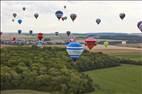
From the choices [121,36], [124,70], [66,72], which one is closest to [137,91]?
[66,72]

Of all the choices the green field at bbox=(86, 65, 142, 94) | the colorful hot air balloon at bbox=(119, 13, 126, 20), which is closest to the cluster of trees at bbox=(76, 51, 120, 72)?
the green field at bbox=(86, 65, 142, 94)

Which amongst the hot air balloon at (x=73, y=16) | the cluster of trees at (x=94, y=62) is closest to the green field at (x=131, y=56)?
the cluster of trees at (x=94, y=62)

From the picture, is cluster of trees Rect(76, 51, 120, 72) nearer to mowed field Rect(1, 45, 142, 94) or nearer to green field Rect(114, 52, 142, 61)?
mowed field Rect(1, 45, 142, 94)

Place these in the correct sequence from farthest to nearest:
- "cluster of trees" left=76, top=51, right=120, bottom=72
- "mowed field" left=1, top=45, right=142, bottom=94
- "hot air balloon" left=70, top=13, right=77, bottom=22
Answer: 1. "cluster of trees" left=76, top=51, right=120, bottom=72
2. "hot air balloon" left=70, top=13, right=77, bottom=22
3. "mowed field" left=1, top=45, right=142, bottom=94

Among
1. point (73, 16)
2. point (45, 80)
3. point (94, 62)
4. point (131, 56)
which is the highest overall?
point (73, 16)

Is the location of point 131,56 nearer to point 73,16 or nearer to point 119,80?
point 119,80

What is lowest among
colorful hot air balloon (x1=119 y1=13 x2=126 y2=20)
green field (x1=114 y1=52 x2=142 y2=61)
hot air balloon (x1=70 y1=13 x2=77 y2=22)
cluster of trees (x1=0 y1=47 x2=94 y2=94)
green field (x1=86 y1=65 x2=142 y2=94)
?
green field (x1=86 y1=65 x2=142 y2=94)

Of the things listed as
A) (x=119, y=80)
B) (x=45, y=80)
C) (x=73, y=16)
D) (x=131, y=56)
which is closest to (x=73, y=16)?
(x=73, y=16)
